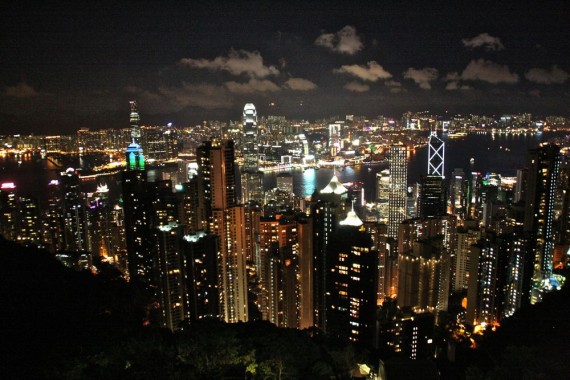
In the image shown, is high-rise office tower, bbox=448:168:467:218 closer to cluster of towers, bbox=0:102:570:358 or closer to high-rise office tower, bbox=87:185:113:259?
cluster of towers, bbox=0:102:570:358

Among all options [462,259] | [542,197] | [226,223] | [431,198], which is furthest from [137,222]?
[542,197]

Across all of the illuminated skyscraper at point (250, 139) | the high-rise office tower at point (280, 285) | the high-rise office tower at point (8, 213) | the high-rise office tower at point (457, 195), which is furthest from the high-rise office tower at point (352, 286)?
the illuminated skyscraper at point (250, 139)

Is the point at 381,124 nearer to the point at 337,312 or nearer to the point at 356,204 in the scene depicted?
the point at 356,204

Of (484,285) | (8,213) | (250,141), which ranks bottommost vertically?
(484,285)

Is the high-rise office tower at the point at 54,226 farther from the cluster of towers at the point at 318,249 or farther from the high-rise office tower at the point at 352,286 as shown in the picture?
the high-rise office tower at the point at 352,286

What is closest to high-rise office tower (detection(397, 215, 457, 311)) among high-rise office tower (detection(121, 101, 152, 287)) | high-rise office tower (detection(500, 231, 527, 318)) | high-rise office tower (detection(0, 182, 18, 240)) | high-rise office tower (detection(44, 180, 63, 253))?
high-rise office tower (detection(500, 231, 527, 318))

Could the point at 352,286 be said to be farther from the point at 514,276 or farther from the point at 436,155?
the point at 436,155
